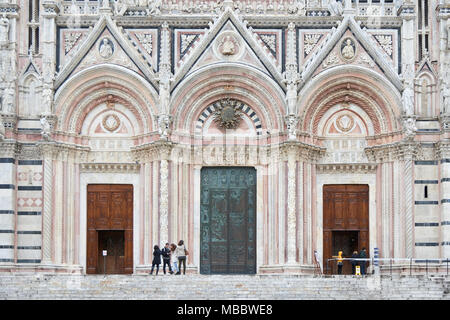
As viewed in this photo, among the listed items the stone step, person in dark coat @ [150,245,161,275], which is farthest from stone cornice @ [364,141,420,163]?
person in dark coat @ [150,245,161,275]

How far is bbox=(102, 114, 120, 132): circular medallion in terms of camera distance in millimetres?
37469

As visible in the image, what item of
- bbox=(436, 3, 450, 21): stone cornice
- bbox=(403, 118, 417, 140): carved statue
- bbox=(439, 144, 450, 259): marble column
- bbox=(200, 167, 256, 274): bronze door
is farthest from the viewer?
bbox=(200, 167, 256, 274): bronze door

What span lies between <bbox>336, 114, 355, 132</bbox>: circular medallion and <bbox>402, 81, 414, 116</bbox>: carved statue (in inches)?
91.8

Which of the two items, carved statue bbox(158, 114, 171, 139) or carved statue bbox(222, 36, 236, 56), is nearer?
carved statue bbox(158, 114, 171, 139)

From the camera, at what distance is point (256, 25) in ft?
122

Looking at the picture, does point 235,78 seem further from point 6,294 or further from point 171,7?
point 6,294

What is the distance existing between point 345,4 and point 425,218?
8172mm

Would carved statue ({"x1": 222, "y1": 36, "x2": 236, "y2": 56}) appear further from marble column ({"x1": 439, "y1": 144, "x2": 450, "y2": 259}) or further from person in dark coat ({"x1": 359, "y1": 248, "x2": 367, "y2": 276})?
person in dark coat ({"x1": 359, "y1": 248, "x2": 367, "y2": 276})

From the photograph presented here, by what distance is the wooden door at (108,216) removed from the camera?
37000mm

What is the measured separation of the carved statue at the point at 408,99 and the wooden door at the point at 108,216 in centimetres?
1019

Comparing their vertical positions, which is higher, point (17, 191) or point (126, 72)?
point (126, 72)

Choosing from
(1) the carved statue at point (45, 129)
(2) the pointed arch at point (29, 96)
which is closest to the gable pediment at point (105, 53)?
(2) the pointed arch at point (29, 96)
